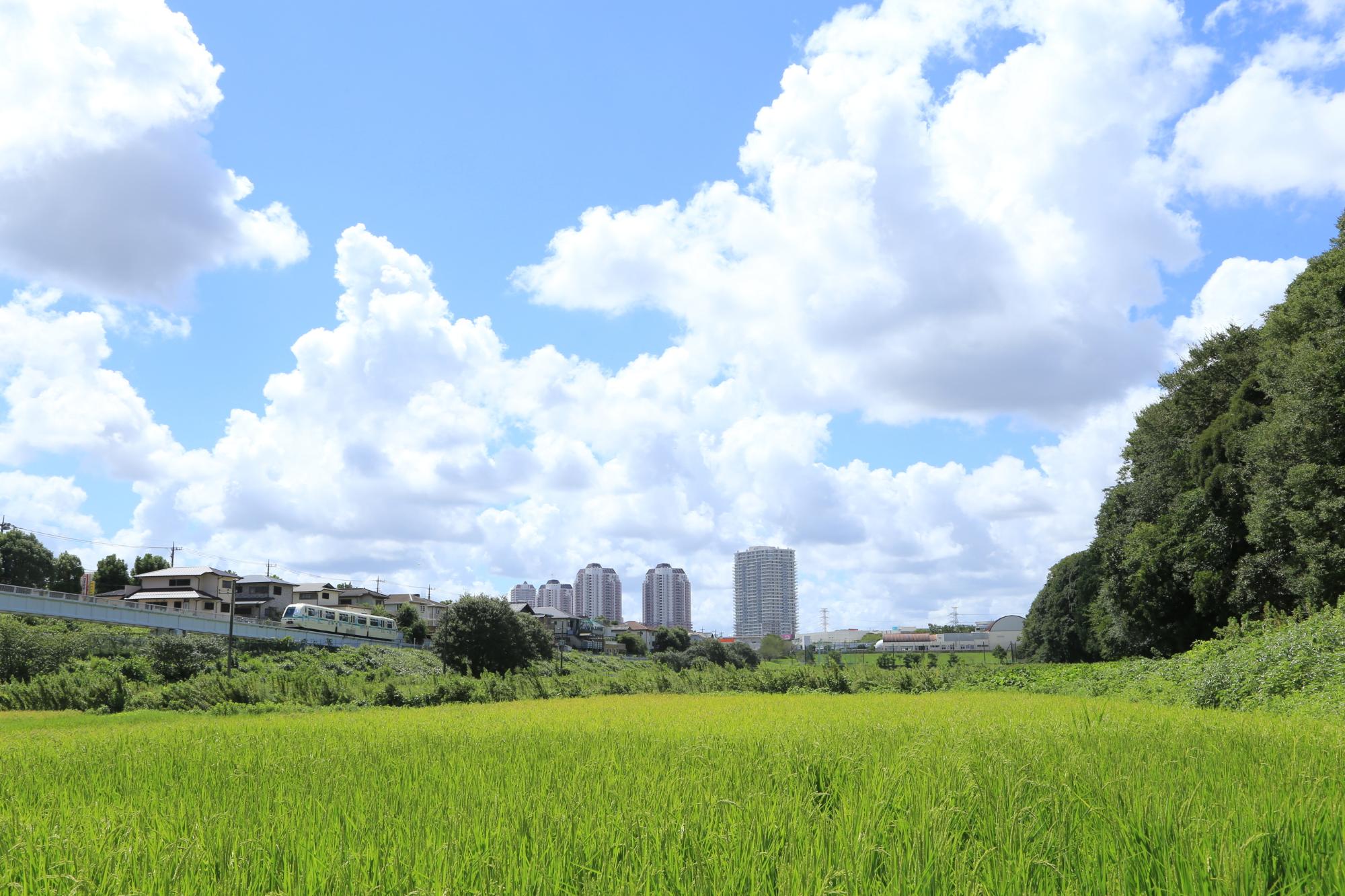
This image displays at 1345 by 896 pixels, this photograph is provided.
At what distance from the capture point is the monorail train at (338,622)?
228 ft

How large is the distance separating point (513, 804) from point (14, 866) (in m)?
2.56

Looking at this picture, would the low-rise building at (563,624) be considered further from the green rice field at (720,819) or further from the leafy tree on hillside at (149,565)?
the green rice field at (720,819)

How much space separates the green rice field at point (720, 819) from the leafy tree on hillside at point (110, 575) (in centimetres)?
9948

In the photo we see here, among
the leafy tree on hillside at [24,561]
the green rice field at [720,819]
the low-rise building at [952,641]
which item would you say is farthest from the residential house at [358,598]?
the green rice field at [720,819]

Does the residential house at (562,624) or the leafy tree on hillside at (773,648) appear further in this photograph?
the leafy tree on hillside at (773,648)

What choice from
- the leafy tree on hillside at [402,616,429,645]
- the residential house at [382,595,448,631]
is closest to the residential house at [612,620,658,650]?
the residential house at [382,595,448,631]

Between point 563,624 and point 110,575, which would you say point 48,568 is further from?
point 563,624

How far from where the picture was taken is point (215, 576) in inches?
3415

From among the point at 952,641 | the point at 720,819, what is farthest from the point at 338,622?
the point at 952,641

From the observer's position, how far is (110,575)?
92000mm

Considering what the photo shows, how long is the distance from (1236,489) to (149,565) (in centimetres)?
10378

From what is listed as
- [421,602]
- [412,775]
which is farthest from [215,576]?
[412,775]

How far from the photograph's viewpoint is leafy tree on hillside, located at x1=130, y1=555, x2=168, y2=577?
96.0 m

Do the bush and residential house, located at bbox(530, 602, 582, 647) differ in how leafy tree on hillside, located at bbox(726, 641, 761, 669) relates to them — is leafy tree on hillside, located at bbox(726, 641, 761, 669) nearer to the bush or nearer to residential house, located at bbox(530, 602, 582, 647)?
residential house, located at bbox(530, 602, 582, 647)
